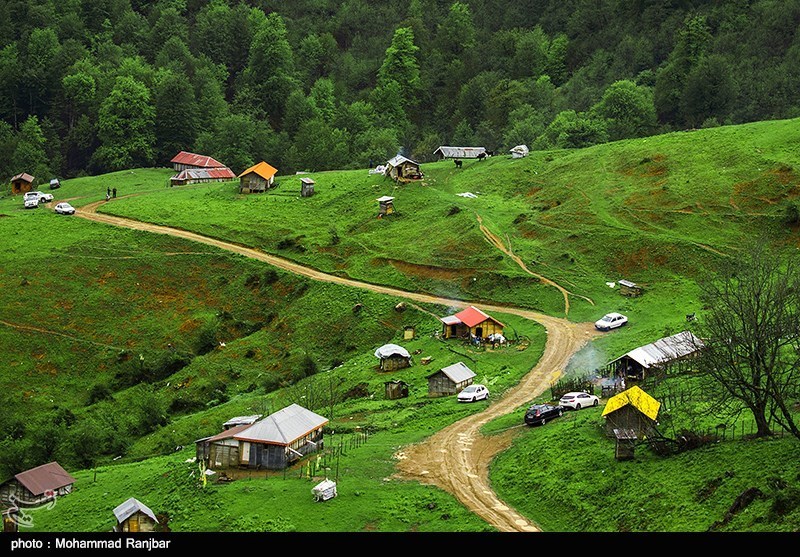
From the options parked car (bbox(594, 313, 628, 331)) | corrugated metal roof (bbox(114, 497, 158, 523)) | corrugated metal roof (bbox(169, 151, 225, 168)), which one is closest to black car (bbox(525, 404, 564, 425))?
parked car (bbox(594, 313, 628, 331))

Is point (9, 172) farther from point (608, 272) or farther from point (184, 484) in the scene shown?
point (184, 484)

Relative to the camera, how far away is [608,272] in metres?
108

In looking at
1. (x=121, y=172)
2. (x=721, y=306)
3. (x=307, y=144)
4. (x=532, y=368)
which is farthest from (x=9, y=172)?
(x=721, y=306)

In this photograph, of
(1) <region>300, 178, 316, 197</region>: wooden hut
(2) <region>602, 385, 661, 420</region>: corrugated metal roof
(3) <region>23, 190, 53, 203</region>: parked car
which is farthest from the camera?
(3) <region>23, 190, 53, 203</region>: parked car

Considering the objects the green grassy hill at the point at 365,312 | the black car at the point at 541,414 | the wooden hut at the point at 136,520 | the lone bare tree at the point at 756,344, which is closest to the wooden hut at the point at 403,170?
the green grassy hill at the point at 365,312

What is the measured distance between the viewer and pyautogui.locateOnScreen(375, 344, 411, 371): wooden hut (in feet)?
298

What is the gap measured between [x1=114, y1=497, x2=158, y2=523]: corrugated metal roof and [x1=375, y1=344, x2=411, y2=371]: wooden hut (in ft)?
116

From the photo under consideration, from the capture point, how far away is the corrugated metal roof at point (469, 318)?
311 feet

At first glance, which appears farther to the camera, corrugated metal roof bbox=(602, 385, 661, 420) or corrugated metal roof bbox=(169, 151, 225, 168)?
corrugated metal roof bbox=(169, 151, 225, 168)

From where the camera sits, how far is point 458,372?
8288cm

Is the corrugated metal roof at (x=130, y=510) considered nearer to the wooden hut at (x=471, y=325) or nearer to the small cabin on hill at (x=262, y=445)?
the small cabin on hill at (x=262, y=445)

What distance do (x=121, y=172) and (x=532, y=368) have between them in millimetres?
107315

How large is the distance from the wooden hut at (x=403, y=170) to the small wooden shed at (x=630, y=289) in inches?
1893

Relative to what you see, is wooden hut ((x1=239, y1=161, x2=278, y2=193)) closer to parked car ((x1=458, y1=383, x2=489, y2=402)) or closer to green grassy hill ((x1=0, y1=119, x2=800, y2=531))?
→ green grassy hill ((x1=0, y1=119, x2=800, y2=531))
